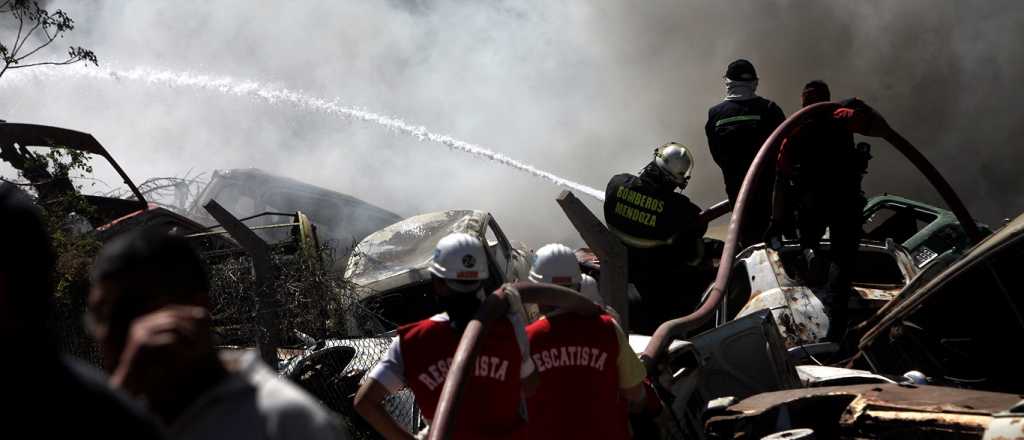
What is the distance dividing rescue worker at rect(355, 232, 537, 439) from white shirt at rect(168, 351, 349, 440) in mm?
1729

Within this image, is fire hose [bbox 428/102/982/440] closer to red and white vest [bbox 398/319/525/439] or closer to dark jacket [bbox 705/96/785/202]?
red and white vest [bbox 398/319/525/439]

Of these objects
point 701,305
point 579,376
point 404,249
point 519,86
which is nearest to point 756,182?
point 701,305

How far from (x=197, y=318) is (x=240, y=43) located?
23423mm

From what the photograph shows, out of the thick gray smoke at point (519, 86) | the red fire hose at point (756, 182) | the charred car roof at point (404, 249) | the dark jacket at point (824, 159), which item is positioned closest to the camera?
the red fire hose at point (756, 182)

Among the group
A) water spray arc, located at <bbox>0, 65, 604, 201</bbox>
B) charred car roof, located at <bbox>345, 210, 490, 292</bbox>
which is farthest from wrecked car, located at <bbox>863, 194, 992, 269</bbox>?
water spray arc, located at <bbox>0, 65, 604, 201</bbox>

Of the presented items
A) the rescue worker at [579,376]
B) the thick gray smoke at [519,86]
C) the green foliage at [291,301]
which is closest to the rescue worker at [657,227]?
the green foliage at [291,301]

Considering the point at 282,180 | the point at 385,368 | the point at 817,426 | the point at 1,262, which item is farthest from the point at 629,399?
the point at 282,180

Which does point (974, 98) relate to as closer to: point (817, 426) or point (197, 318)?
point (817, 426)

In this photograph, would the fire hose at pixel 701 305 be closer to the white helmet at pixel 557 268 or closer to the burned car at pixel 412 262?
the white helmet at pixel 557 268

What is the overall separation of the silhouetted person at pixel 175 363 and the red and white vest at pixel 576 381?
1.93 metres

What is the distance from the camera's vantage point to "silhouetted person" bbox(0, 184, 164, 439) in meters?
1.44

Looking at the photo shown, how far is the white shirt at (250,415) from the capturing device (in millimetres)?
1734

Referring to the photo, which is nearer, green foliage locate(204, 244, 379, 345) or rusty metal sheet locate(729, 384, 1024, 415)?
rusty metal sheet locate(729, 384, 1024, 415)

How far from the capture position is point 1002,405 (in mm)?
4195
